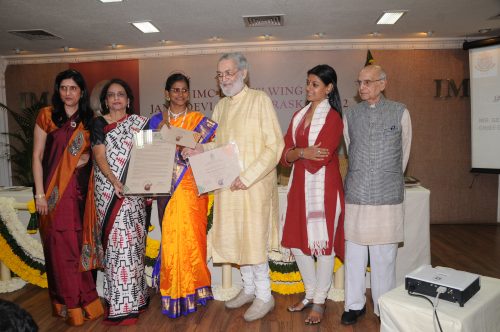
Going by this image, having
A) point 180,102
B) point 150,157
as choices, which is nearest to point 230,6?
point 180,102

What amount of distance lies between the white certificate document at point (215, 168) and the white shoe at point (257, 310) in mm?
890

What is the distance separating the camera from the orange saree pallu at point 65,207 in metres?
2.72

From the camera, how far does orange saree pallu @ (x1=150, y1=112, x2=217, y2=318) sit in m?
2.72

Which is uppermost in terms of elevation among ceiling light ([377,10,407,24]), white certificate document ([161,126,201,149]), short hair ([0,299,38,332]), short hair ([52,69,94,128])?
ceiling light ([377,10,407,24])

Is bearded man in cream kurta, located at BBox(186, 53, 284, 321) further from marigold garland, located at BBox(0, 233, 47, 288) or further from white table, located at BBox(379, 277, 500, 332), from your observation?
marigold garland, located at BBox(0, 233, 47, 288)

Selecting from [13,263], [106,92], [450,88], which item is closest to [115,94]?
[106,92]

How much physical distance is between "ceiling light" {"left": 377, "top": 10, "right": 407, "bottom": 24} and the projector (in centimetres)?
393

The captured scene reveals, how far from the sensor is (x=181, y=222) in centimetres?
272

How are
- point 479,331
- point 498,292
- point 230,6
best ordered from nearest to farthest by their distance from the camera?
point 479,331 < point 498,292 < point 230,6

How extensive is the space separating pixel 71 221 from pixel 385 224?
2.07 m

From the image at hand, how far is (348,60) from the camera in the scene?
20.8 feet

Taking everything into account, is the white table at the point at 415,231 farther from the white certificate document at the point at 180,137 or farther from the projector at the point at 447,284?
the white certificate document at the point at 180,137

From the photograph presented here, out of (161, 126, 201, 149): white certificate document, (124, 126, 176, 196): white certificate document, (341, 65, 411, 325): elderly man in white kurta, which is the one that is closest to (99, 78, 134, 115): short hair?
(124, 126, 176, 196): white certificate document

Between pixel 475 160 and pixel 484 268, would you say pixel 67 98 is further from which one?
pixel 475 160
